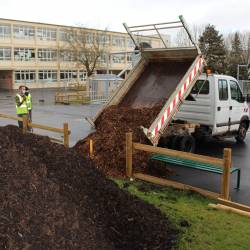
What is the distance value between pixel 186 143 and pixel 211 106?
1.67m

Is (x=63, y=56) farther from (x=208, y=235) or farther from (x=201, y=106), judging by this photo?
(x=208, y=235)

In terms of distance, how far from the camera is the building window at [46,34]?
6375 cm

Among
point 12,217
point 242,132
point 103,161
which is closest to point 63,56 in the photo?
point 242,132

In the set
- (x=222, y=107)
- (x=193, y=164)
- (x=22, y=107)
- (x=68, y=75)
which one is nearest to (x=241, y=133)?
(x=222, y=107)

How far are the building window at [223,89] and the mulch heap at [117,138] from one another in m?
3.05

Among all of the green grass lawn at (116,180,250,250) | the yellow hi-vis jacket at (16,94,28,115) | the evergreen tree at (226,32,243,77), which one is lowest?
the green grass lawn at (116,180,250,250)

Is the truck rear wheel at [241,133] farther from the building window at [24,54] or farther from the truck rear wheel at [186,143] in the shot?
the building window at [24,54]

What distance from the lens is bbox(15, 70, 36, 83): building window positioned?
59.9 m

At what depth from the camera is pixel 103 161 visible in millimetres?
8070

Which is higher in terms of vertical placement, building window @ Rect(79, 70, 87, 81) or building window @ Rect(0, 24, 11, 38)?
building window @ Rect(0, 24, 11, 38)

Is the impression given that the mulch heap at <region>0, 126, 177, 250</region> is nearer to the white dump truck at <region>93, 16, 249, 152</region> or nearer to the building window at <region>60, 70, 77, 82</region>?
the white dump truck at <region>93, 16, 249, 152</region>

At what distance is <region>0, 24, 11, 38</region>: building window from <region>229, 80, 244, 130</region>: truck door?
5255 centimetres

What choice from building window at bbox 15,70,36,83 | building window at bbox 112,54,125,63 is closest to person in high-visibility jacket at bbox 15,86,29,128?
building window at bbox 15,70,36,83

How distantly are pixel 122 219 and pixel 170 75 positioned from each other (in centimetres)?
556
